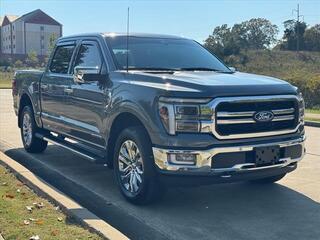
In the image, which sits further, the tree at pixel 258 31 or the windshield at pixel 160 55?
the tree at pixel 258 31

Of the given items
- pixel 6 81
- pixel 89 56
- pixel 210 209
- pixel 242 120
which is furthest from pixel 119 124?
pixel 6 81

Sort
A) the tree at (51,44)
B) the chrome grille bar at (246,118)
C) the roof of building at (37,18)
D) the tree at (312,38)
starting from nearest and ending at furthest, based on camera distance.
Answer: the chrome grille bar at (246,118) < the tree at (51,44) < the tree at (312,38) < the roof of building at (37,18)

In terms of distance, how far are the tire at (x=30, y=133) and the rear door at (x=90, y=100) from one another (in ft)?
5.83

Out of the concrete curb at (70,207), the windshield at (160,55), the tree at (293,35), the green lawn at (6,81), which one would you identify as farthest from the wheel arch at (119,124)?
the tree at (293,35)

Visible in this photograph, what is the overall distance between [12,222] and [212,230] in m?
1.96

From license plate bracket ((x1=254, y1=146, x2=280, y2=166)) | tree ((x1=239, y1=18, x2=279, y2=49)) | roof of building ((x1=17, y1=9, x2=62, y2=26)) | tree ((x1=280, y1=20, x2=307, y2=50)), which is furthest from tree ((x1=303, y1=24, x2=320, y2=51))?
license plate bracket ((x1=254, y1=146, x2=280, y2=166))

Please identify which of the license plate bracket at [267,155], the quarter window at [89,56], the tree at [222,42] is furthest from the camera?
the tree at [222,42]

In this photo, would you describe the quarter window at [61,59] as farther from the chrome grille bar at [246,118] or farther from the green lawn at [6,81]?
the green lawn at [6,81]

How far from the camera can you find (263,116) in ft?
17.3

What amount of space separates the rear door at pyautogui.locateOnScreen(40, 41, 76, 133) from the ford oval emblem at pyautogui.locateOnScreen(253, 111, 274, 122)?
9.80 feet

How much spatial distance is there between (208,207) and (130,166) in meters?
1.00

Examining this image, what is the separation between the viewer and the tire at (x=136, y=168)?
5.37 meters

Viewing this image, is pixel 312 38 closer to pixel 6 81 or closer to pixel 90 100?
pixel 6 81

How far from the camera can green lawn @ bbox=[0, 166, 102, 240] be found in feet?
15.2
